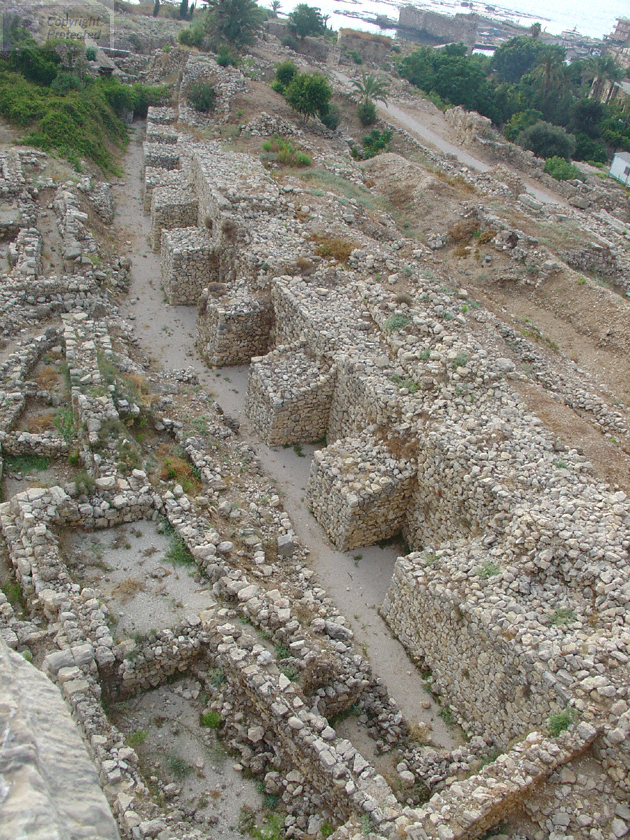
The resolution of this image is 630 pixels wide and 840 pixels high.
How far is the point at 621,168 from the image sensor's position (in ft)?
117

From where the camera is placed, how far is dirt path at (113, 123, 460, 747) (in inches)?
344

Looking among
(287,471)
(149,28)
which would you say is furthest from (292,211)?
(149,28)

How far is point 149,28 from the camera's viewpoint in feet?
141

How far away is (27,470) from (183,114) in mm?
21526

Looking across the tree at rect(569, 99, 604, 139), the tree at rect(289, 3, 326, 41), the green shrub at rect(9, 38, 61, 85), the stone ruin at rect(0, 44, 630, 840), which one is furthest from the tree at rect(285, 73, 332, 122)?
the tree at rect(569, 99, 604, 139)

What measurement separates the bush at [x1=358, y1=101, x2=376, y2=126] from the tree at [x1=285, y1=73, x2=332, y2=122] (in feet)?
11.8

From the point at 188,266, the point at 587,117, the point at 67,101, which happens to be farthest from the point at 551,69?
the point at 188,266

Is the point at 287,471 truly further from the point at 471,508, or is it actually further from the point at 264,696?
the point at 264,696

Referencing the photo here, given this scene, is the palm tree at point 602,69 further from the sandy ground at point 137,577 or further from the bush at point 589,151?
the sandy ground at point 137,577

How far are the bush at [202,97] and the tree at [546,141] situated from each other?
19.0 metres

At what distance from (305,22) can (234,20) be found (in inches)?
466

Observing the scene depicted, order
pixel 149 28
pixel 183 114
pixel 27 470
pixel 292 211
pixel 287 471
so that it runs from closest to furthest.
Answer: pixel 27 470 → pixel 287 471 → pixel 292 211 → pixel 183 114 → pixel 149 28

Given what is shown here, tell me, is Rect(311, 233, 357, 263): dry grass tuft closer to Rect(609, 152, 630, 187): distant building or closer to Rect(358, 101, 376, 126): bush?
Rect(358, 101, 376, 126): bush

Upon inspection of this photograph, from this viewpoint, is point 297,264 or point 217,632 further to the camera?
point 297,264
